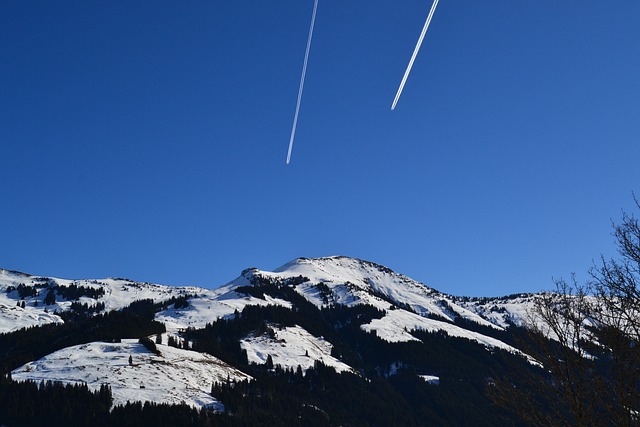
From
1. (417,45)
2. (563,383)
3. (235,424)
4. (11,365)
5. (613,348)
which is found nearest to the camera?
(613,348)

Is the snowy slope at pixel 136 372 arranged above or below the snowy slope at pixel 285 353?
below

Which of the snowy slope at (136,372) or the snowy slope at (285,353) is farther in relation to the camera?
the snowy slope at (285,353)

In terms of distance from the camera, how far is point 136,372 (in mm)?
118812

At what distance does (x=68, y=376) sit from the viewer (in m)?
113

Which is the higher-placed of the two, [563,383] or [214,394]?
[214,394]

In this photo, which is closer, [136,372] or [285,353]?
[136,372]

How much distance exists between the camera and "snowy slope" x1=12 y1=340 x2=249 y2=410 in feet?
357

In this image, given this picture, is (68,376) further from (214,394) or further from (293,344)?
(293,344)

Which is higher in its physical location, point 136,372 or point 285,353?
point 285,353

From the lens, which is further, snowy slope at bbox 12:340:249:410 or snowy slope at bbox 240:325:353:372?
snowy slope at bbox 240:325:353:372

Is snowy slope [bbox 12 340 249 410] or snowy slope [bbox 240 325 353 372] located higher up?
snowy slope [bbox 240 325 353 372]

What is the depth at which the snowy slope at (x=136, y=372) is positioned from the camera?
10875 cm

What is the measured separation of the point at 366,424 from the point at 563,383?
145 meters

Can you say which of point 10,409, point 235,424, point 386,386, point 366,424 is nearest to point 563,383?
point 235,424
